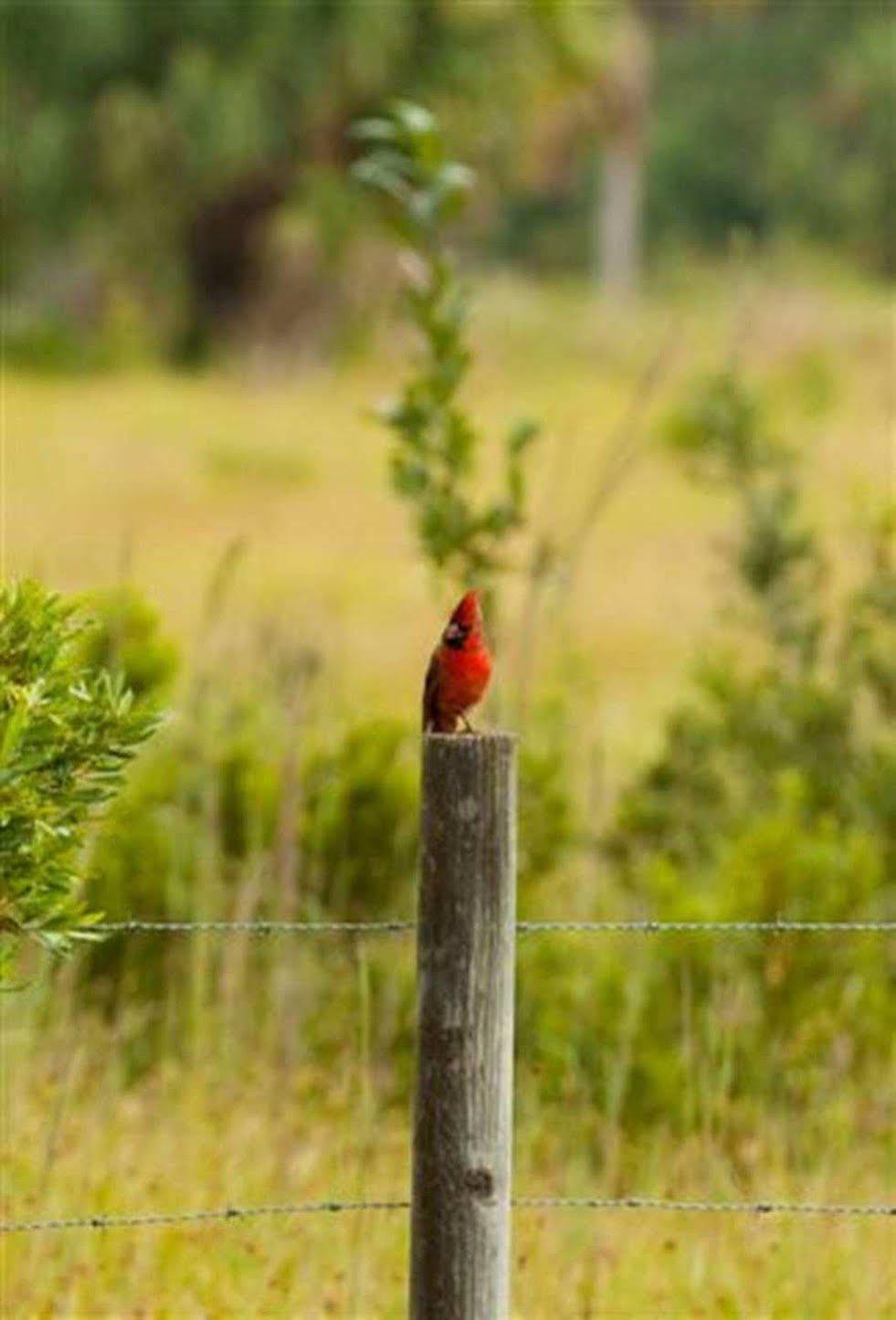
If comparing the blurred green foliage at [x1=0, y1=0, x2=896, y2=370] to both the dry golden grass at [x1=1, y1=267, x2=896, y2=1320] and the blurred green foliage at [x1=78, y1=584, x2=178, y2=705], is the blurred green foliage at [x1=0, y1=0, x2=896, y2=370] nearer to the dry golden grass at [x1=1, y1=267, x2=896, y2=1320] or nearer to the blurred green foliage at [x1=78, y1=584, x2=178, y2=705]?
the dry golden grass at [x1=1, y1=267, x2=896, y2=1320]

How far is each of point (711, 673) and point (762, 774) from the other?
0.35 meters

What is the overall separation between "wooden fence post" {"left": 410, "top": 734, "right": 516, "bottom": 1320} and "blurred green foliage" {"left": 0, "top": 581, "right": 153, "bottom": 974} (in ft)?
1.56

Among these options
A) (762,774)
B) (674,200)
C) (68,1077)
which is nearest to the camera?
(68,1077)

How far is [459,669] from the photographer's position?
605cm

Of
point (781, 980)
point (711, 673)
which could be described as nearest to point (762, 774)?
point (711, 673)

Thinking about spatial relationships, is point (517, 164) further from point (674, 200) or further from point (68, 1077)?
point (68, 1077)

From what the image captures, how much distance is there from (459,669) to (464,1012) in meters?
0.60

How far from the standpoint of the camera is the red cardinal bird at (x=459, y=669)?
19.8 feet

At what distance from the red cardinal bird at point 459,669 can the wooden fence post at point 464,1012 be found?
29 centimetres

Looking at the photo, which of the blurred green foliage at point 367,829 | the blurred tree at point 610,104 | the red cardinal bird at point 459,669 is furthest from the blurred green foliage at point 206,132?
the red cardinal bird at point 459,669

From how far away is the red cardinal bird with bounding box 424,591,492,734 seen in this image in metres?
6.04

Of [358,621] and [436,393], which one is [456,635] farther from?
[358,621]

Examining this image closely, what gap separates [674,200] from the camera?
53750 millimetres

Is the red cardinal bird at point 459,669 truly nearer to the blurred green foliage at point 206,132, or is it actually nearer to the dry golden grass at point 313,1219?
the dry golden grass at point 313,1219
